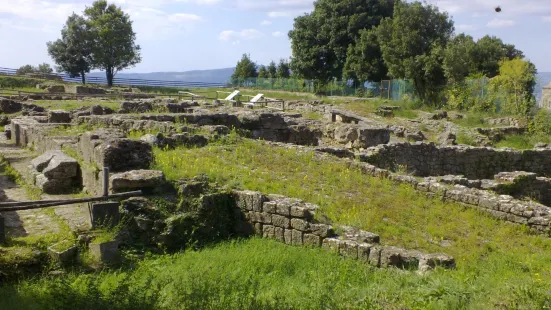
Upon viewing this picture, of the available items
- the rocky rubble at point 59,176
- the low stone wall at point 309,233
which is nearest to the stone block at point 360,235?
the low stone wall at point 309,233

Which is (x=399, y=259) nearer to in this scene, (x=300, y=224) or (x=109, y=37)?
(x=300, y=224)

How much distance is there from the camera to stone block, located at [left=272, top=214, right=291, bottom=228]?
9.50 m

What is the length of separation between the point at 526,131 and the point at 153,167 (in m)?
21.1

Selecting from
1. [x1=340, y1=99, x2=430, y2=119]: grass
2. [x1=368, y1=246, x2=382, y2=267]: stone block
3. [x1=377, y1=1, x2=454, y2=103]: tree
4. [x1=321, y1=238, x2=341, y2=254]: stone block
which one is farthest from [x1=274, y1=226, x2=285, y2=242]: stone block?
[x1=377, y1=1, x2=454, y2=103]: tree

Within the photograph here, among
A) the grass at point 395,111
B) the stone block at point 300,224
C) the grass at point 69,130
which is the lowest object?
the stone block at point 300,224

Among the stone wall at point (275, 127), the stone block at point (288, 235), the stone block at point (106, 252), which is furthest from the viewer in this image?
the stone wall at point (275, 127)

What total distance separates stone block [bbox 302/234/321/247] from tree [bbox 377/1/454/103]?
2987cm

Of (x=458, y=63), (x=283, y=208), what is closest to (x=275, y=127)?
(x=283, y=208)

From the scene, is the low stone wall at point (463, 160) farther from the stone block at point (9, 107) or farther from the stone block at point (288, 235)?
the stone block at point (9, 107)

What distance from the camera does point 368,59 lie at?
49.8m

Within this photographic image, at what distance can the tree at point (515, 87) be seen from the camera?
29984 millimetres

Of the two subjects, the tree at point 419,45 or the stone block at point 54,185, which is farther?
the tree at point 419,45

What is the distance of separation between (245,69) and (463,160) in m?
50.3

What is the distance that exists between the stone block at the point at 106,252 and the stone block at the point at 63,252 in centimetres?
32
